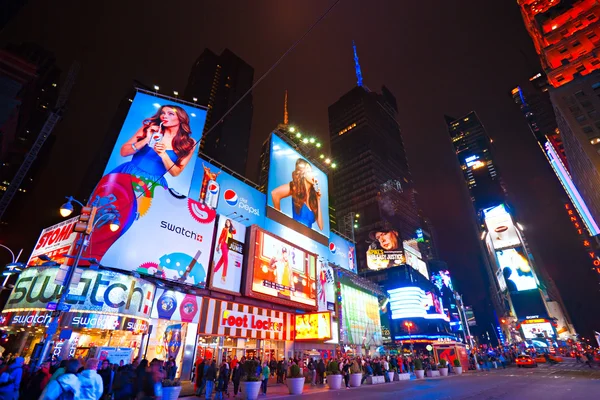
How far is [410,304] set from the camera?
6400 cm

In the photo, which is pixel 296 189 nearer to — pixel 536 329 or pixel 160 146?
pixel 160 146

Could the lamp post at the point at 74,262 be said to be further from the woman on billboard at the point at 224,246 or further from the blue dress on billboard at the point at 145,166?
the woman on billboard at the point at 224,246

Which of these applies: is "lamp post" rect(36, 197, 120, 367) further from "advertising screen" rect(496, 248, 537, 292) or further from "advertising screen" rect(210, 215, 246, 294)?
"advertising screen" rect(496, 248, 537, 292)

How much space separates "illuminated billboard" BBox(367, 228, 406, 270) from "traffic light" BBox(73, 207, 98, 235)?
69955mm

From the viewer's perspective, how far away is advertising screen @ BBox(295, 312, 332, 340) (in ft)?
91.4

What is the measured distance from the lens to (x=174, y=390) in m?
11.0

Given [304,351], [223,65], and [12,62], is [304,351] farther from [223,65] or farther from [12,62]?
[223,65]

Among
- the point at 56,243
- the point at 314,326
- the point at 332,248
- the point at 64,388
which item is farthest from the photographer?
the point at 332,248

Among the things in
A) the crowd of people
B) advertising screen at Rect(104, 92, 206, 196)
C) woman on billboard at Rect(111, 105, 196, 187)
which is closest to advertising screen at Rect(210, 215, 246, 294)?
advertising screen at Rect(104, 92, 206, 196)

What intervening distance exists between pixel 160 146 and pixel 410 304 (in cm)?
6028

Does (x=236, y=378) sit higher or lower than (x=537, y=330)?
lower

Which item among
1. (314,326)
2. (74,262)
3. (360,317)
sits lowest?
(314,326)

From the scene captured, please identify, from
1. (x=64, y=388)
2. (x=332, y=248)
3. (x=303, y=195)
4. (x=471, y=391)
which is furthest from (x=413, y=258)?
(x=64, y=388)

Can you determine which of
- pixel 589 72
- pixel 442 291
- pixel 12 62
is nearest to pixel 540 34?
pixel 589 72
